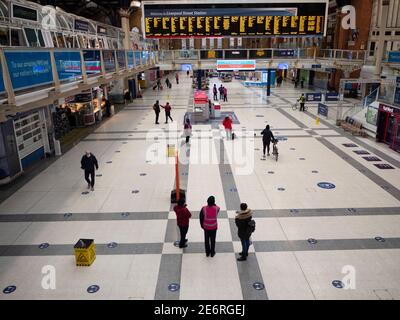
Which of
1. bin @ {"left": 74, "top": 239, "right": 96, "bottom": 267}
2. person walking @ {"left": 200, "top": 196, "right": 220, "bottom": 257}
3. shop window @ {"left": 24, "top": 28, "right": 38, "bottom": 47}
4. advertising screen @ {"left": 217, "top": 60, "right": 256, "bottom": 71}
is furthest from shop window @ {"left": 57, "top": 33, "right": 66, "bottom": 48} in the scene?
advertising screen @ {"left": 217, "top": 60, "right": 256, "bottom": 71}

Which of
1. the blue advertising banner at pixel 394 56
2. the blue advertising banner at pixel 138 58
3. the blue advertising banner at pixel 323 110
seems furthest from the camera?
the blue advertising banner at pixel 138 58

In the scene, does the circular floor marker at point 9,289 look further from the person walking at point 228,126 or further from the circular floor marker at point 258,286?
the person walking at point 228,126

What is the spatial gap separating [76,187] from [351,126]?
1422cm

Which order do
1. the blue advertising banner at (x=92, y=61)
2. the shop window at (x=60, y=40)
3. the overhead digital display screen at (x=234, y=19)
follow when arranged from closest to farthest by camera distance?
the shop window at (x=60, y=40) → the blue advertising banner at (x=92, y=61) → the overhead digital display screen at (x=234, y=19)

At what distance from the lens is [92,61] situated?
48.6 ft

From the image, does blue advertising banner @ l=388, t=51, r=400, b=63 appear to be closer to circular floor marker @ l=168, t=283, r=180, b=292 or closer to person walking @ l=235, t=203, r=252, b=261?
person walking @ l=235, t=203, r=252, b=261

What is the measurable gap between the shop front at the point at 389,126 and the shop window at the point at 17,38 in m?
14.7

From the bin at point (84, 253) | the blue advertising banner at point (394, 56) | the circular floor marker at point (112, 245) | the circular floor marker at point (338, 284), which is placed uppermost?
the blue advertising banner at point (394, 56)

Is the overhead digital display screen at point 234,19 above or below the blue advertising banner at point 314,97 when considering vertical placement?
above

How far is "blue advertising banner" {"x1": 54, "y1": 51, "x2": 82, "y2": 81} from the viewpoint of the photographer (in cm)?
1090

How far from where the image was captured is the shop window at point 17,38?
957 centimetres

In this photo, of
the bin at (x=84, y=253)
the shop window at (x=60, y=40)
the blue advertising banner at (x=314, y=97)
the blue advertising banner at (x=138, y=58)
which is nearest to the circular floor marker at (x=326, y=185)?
the bin at (x=84, y=253)

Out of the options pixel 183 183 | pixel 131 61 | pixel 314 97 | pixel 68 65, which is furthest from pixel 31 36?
pixel 314 97

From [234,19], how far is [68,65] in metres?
12.3
